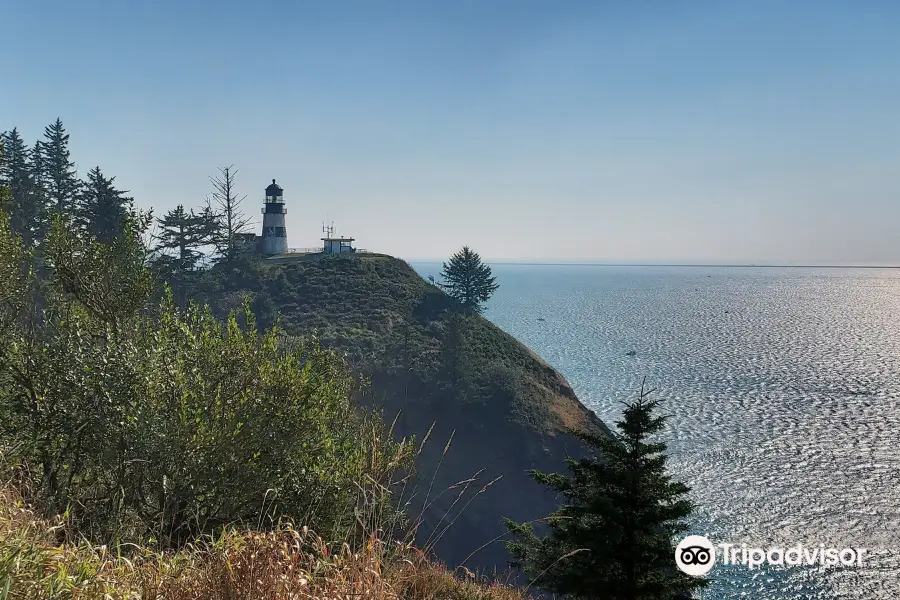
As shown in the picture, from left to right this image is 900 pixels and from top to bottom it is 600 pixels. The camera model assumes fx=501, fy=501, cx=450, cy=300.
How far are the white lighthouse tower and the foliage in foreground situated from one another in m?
68.6

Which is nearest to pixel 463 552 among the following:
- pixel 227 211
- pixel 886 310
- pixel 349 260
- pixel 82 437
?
pixel 82 437

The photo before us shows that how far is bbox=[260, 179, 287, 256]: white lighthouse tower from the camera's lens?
78562mm

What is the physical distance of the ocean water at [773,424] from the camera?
33.2 metres

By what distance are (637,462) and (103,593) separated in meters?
12.0

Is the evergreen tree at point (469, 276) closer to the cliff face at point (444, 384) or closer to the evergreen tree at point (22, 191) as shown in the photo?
the cliff face at point (444, 384)

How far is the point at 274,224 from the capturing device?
81.1 metres

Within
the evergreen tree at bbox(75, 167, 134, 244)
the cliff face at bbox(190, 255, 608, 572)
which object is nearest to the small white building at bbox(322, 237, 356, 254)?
the cliff face at bbox(190, 255, 608, 572)

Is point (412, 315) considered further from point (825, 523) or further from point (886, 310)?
point (886, 310)

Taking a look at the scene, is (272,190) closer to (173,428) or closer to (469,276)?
(469,276)

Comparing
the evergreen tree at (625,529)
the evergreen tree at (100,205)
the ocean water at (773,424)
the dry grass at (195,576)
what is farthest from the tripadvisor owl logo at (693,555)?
the evergreen tree at (100,205)

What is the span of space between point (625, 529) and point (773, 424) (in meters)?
52.3

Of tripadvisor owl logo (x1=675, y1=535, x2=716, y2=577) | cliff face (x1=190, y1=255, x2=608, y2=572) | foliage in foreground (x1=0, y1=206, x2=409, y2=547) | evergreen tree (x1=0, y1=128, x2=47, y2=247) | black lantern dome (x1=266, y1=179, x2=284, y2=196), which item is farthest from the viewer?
black lantern dome (x1=266, y1=179, x2=284, y2=196)

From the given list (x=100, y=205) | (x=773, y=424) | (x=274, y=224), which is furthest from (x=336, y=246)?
(x=773, y=424)

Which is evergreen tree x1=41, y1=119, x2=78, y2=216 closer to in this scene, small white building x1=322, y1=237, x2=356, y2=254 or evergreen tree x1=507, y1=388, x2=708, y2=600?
small white building x1=322, y1=237, x2=356, y2=254
